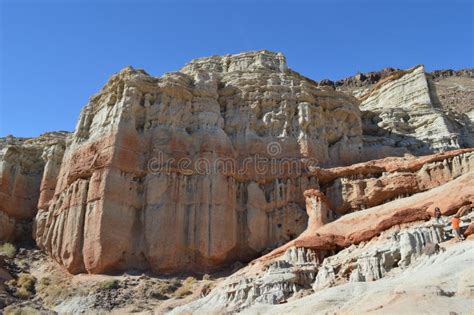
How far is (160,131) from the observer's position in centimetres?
4169

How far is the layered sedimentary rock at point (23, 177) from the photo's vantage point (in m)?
47.8

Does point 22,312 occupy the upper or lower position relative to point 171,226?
lower

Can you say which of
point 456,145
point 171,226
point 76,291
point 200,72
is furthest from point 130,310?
point 456,145

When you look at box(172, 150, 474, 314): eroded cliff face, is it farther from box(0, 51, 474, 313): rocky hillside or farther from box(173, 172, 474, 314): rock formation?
box(0, 51, 474, 313): rocky hillside

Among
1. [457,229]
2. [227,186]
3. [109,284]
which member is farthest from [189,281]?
[457,229]

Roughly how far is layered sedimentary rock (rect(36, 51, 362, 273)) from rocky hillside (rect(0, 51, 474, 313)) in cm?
10

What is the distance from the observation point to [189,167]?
132 ft

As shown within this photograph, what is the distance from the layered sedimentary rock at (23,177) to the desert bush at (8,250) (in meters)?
2.12

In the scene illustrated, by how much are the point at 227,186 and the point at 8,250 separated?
61.8 ft

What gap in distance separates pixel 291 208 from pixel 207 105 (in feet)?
35.2

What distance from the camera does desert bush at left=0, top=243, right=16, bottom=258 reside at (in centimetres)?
4339

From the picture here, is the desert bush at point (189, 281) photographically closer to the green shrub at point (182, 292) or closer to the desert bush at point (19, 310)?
the green shrub at point (182, 292)

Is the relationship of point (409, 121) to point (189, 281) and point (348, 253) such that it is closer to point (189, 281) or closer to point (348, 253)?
point (348, 253)

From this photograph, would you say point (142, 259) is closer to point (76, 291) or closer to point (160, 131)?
point (76, 291)
